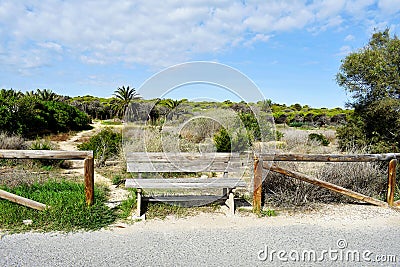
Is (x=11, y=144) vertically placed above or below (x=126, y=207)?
above

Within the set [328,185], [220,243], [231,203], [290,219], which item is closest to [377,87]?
[328,185]

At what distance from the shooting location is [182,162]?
21.3 feet

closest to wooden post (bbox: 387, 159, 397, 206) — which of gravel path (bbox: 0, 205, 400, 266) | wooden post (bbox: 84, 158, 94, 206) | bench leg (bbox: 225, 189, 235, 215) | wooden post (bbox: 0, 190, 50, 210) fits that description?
gravel path (bbox: 0, 205, 400, 266)

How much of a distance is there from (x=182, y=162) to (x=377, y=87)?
5.69m

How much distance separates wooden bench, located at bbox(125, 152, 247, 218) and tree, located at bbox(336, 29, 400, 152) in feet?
16.0

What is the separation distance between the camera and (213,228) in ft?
15.2

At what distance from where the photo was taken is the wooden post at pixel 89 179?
15.6ft

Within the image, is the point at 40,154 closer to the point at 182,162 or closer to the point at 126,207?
the point at 126,207

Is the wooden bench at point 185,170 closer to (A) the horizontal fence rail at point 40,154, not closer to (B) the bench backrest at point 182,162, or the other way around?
(B) the bench backrest at point 182,162

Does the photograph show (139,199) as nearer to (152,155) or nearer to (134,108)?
(152,155)

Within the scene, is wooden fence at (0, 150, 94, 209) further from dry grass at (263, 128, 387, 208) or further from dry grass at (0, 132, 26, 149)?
dry grass at (0, 132, 26, 149)

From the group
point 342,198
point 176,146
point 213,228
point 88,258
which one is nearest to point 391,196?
point 342,198

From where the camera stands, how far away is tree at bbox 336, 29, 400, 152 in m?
8.48
